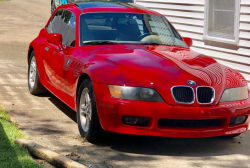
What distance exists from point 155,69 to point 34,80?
334 centimetres

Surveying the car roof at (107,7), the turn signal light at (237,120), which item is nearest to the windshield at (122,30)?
the car roof at (107,7)

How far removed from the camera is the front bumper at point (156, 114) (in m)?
5.59

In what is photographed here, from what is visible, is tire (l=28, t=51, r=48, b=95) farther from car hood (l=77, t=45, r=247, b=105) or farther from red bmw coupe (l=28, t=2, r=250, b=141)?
car hood (l=77, t=45, r=247, b=105)

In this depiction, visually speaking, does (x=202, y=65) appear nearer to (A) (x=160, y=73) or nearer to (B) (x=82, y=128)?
(A) (x=160, y=73)

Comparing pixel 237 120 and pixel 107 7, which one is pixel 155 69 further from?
pixel 107 7

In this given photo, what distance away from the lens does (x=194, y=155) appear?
19.4ft

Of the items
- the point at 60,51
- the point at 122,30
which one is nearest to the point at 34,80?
the point at 60,51

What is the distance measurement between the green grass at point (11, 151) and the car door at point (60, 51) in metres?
1.02

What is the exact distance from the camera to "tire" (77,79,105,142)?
5.90 meters

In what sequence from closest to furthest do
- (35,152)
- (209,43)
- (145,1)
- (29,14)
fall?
(35,152)
(209,43)
(145,1)
(29,14)

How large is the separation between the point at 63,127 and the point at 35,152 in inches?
57.7

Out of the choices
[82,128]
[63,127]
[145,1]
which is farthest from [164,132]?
[145,1]

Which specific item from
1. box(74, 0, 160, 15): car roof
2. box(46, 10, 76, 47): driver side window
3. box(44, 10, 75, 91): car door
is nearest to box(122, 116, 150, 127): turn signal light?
box(44, 10, 75, 91): car door

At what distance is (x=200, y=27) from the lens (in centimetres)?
1133
